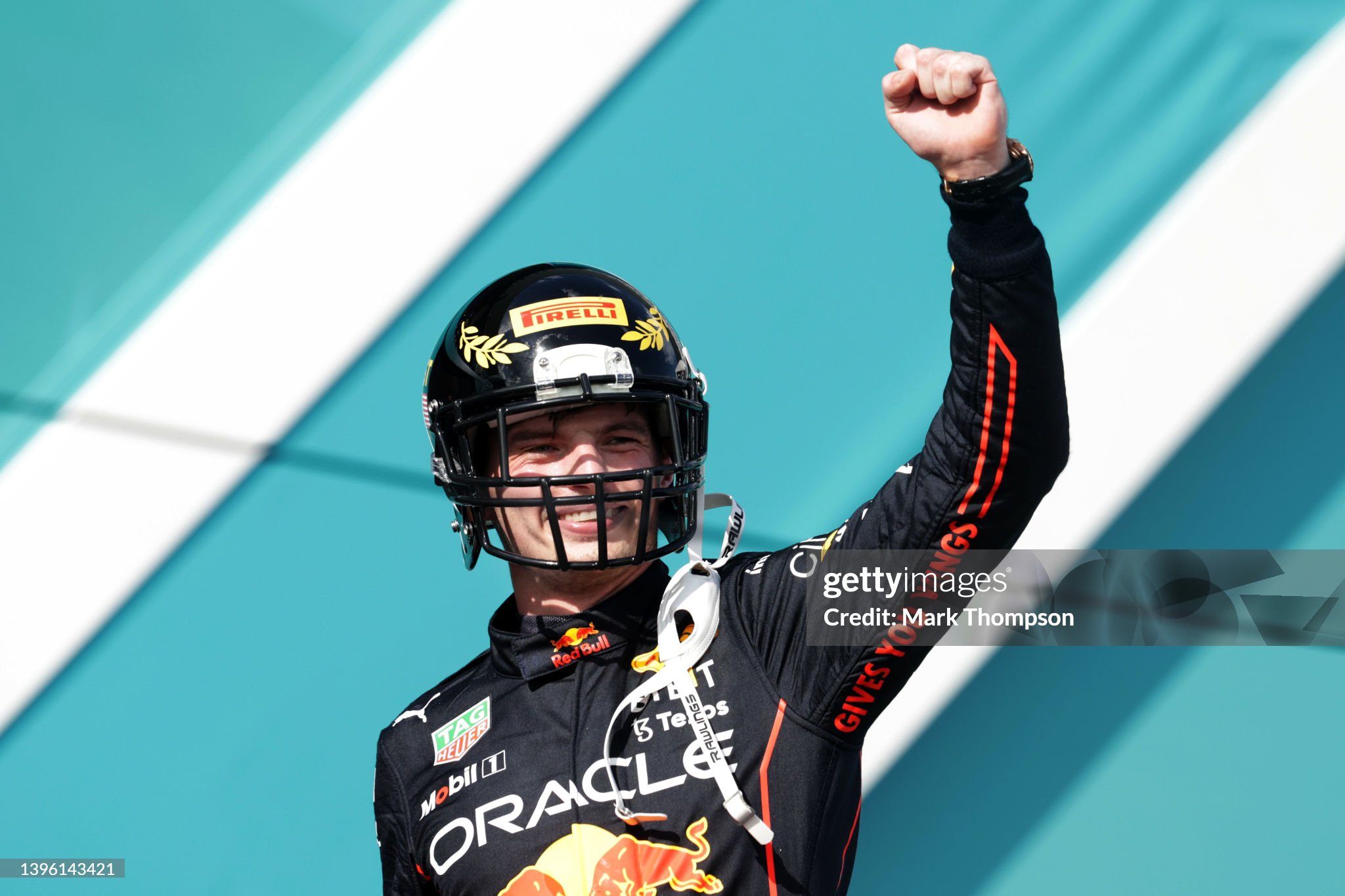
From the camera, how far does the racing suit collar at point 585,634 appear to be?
1357mm

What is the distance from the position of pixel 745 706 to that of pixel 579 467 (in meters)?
0.35

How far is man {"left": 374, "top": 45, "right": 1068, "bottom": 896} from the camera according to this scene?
109 cm

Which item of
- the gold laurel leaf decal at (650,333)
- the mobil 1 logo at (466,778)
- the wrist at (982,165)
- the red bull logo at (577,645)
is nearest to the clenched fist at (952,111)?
the wrist at (982,165)

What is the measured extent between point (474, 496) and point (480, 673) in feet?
0.89

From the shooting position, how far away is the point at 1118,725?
1.91 meters

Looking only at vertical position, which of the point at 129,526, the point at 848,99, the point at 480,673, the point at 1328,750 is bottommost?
the point at 1328,750

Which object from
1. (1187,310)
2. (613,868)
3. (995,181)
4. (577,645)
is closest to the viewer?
(995,181)

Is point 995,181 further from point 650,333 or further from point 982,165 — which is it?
point 650,333

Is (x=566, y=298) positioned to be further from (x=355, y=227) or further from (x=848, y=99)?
(x=848, y=99)

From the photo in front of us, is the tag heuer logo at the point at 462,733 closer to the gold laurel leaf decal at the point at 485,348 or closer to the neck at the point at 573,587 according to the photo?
the neck at the point at 573,587

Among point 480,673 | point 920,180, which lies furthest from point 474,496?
point 920,180

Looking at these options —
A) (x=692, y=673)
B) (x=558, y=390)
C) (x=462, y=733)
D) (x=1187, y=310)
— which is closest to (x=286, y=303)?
(x=558, y=390)

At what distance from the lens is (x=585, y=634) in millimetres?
1359

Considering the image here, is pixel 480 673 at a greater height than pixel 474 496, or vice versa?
pixel 474 496
